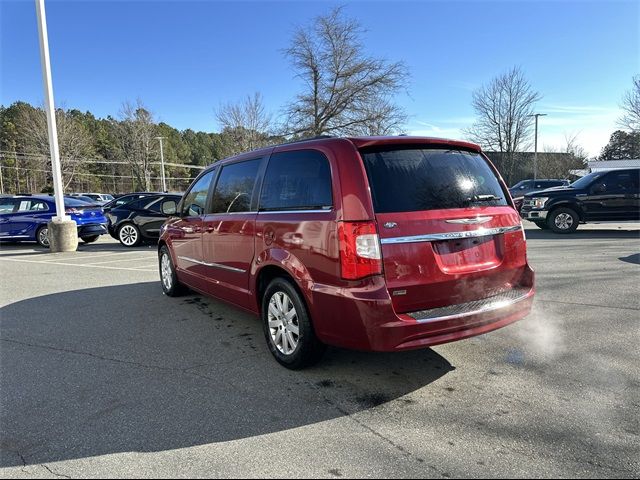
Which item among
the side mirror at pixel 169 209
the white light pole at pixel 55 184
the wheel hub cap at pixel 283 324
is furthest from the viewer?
the white light pole at pixel 55 184

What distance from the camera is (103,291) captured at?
6.98 meters

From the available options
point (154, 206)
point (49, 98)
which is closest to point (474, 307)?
point (154, 206)

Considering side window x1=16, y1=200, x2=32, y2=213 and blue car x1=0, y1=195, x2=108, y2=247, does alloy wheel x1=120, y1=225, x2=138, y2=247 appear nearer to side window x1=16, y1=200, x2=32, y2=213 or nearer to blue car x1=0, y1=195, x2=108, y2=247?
blue car x1=0, y1=195, x2=108, y2=247

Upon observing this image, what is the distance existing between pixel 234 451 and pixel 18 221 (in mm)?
13521

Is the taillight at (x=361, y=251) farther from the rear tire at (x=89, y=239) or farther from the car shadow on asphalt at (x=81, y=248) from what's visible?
the rear tire at (x=89, y=239)

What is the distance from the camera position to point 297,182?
3.73m

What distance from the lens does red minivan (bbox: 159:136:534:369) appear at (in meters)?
3.09

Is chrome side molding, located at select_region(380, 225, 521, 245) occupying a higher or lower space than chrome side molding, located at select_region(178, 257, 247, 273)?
higher

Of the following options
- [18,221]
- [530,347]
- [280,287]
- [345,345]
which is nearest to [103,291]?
[280,287]

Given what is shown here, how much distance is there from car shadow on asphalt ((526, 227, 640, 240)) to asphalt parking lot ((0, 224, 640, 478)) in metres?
7.38

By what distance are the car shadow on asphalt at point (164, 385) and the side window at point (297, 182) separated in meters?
1.38

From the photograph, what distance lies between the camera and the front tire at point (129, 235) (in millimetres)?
12984

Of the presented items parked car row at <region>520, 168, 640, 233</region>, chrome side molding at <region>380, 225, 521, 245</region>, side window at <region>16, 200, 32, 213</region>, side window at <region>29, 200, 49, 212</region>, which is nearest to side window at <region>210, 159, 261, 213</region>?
chrome side molding at <region>380, 225, 521, 245</region>

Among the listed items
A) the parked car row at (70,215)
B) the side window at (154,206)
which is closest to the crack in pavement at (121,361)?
the parked car row at (70,215)
